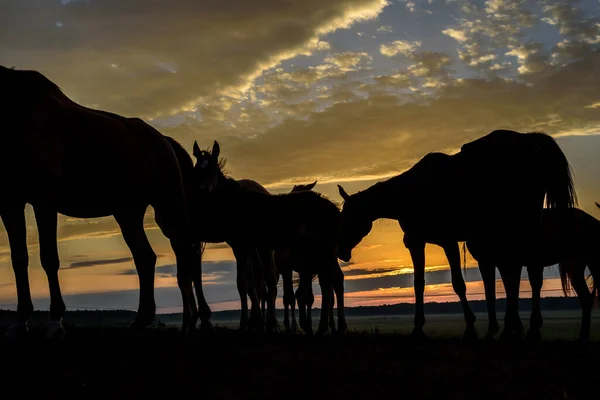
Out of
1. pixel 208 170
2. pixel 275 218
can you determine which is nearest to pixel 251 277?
pixel 275 218

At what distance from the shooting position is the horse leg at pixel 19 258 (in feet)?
27.9

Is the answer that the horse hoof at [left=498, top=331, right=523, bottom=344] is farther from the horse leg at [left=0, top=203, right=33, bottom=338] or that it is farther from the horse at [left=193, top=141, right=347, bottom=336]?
the horse leg at [left=0, top=203, right=33, bottom=338]

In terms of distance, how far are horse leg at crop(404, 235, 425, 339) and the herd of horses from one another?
0.03 metres

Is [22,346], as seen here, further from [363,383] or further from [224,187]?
[224,187]

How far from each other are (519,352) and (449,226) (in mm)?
4409

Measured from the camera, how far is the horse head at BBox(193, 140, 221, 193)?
13469 mm

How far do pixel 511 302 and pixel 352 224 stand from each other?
585 cm

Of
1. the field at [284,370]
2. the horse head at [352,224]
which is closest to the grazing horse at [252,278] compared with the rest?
the horse head at [352,224]

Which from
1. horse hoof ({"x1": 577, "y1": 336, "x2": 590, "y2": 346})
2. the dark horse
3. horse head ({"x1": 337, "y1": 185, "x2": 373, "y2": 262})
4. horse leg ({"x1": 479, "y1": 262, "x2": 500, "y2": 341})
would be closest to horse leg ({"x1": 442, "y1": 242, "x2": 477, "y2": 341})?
the dark horse

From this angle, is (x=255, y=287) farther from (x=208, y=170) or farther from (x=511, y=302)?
(x=511, y=302)

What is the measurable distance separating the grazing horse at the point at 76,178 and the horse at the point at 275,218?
2.06 meters

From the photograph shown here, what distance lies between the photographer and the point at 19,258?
876 cm

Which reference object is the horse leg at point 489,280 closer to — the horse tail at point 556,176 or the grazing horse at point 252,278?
the horse tail at point 556,176

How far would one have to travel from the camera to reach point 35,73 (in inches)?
368
